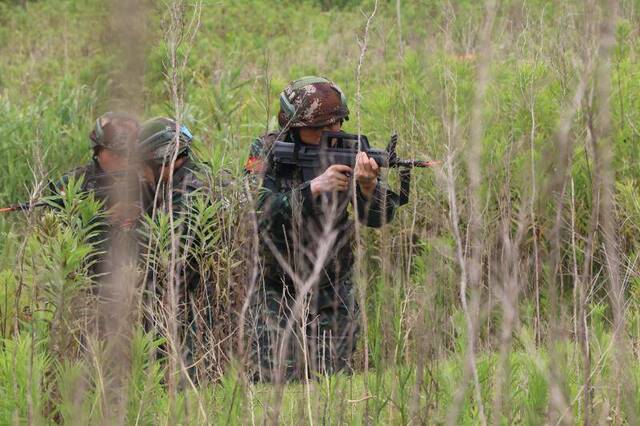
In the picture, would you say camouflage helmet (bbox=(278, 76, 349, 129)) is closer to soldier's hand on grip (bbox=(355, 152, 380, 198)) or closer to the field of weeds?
the field of weeds

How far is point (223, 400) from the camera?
2764 millimetres

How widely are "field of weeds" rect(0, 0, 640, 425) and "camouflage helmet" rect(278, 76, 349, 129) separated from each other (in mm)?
262

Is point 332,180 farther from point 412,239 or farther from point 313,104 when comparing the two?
point 412,239

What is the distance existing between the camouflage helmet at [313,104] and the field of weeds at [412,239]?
0.26 meters

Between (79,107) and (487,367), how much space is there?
194 inches

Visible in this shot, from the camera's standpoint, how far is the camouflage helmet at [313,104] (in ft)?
12.7

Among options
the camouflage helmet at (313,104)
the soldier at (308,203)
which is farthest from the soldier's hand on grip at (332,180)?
the camouflage helmet at (313,104)

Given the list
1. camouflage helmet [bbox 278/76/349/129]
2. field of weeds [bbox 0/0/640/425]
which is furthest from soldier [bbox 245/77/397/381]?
field of weeds [bbox 0/0/640/425]

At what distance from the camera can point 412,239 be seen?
4.64m

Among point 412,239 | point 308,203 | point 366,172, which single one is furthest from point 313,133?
point 412,239

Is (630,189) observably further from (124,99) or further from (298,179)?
(124,99)

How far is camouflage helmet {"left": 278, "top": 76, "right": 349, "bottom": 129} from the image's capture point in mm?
3877

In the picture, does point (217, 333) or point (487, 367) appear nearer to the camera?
point (487, 367)

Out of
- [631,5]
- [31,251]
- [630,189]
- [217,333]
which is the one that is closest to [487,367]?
[217,333]
